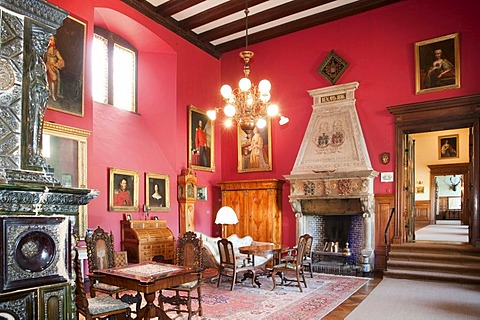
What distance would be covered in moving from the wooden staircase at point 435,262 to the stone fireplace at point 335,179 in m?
0.60

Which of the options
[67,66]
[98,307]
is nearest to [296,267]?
[98,307]

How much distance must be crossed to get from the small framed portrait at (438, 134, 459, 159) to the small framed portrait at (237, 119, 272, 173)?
8540 mm

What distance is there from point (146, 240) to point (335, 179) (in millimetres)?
4333

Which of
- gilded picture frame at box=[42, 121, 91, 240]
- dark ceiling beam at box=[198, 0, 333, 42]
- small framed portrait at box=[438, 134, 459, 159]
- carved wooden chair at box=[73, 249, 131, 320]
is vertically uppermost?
dark ceiling beam at box=[198, 0, 333, 42]

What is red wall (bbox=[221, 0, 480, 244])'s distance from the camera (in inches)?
308

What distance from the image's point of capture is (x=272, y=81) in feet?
32.8

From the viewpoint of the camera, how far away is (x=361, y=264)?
8.07 m

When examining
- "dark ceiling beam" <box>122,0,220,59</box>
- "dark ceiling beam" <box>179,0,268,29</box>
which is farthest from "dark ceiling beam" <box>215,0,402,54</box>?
"dark ceiling beam" <box>179,0,268,29</box>

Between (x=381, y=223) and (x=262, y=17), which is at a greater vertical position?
(x=262, y=17)

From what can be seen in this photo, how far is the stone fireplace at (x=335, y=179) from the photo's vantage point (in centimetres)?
815

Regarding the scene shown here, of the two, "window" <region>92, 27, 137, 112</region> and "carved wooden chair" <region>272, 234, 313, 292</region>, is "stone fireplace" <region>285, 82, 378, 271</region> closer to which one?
"carved wooden chair" <region>272, 234, 313, 292</region>

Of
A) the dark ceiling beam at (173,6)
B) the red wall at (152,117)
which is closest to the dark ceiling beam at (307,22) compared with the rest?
the red wall at (152,117)

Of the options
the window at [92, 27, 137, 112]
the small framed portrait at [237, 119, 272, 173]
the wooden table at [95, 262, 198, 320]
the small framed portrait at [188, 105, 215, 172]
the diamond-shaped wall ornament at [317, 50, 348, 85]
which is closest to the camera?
the wooden table at [95, 262, 198, 320]

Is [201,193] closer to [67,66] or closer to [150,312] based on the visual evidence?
[67,66]
